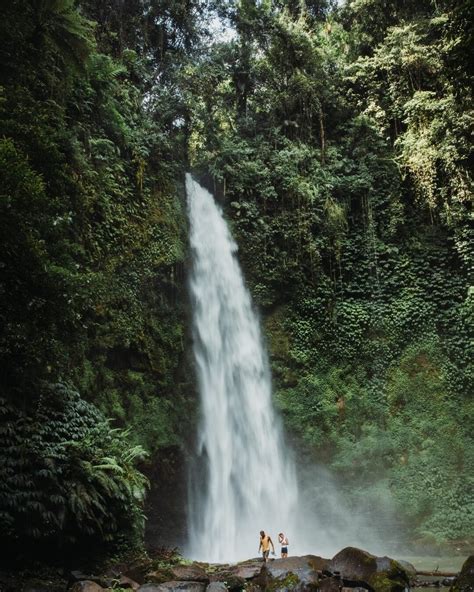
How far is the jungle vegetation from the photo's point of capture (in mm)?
7789

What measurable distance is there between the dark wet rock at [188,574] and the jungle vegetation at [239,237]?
1.00 m

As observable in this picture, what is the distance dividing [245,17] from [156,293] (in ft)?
40.0

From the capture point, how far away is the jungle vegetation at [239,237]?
7.79 metres

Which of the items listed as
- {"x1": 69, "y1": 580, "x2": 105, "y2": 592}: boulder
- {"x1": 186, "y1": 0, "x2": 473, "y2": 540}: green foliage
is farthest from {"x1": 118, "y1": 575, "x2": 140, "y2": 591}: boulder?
{"x1": 186, "y1": 0, "x2": 473, "y2": 540}: green foliage

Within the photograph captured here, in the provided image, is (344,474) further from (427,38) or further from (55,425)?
(427,38)

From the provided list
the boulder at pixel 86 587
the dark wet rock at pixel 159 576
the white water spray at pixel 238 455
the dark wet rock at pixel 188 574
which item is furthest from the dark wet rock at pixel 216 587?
the white water spray at pixel 238 455

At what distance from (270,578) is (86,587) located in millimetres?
2711

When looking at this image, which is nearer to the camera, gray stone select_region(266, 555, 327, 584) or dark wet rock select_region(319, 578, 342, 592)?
dark wet rock select_region(319, 578, 342, 592)

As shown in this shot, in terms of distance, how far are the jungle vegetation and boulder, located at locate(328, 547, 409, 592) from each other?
137 inches

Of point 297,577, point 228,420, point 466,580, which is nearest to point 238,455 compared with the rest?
point 228,420

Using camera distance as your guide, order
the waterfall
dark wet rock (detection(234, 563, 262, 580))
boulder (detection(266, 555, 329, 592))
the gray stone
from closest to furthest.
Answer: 1. boulder (detection(266, 555, 329, 592))
2. the gray stone
3. dark wet rock (detection(234, 563, 262, 580))
4. the waterfall

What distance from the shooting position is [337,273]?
57.3ft

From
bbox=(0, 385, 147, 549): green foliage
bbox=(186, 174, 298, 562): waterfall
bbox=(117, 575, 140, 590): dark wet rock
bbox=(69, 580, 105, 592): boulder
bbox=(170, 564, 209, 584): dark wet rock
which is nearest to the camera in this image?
bbox=(69, 580, 105, 592): boulder

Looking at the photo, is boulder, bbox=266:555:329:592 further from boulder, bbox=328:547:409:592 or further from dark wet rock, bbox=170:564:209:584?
dark wet rock, bbox=170:564:209:584
